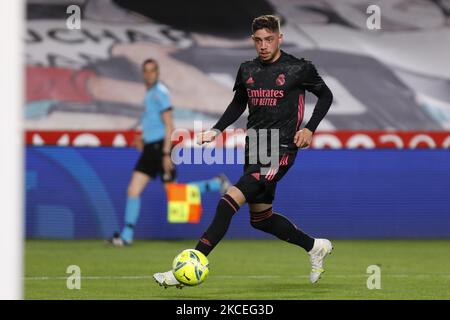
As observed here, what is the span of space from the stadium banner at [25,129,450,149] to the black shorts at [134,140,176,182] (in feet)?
3.30

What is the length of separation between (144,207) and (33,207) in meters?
1.36

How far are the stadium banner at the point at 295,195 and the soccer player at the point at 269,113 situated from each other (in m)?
5.86

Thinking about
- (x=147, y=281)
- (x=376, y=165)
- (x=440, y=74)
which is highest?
(x=440, y=74)

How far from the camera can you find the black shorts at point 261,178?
714cm

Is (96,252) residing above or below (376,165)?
below

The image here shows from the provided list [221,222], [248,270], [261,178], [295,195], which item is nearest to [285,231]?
[261,178]

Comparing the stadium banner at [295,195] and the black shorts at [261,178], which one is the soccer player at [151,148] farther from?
the black shorts at [261,178]

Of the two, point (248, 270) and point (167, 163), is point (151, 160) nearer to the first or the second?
point (167, 163)

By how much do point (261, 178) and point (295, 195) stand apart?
6.34 m

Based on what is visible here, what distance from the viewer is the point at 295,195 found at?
1347cm
